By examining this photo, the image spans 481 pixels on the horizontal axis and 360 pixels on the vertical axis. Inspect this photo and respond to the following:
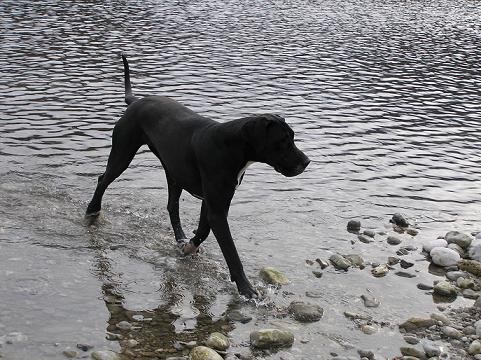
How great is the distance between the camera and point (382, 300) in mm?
8281

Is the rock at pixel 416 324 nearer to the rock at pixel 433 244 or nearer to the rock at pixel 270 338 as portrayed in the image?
the rock at pixel 270 338

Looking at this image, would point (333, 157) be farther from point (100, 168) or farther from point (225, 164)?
point (225, 164)

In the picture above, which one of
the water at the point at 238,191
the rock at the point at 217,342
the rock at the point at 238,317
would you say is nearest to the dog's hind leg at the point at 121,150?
the water at the point at 238,191

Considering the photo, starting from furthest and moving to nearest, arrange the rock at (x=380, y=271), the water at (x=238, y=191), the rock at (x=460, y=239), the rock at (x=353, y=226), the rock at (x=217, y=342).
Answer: the rock at (x=353, y=226) < the rock at (x=460, y=239) < the rock at (x=380, y=271) < the water at (x=238, y=191) < the rock at (x=217, y=342)

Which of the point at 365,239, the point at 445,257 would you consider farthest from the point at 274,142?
the point at 445,257

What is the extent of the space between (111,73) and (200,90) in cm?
366

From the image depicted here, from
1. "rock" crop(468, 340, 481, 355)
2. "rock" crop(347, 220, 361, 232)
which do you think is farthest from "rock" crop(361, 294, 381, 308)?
"rock" crop(347, 220, 361, 232)

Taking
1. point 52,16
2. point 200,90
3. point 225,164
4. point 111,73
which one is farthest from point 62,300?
point 52,16

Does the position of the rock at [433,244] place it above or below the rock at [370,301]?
below

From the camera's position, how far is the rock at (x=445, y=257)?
30.8 ft

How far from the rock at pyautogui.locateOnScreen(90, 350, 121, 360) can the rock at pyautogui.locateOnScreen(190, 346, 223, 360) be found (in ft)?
2.49

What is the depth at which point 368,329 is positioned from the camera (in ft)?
24.4

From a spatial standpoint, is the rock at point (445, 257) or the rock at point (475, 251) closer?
the rock at point (445, 257)

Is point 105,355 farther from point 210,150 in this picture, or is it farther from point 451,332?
point 451,332
